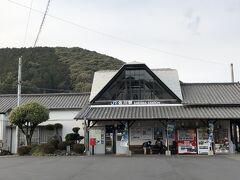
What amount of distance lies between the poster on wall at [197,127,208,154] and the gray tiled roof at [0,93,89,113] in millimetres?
11374

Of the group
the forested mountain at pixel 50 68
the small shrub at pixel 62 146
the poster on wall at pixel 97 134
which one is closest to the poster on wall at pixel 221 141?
the poster on wall at pixel 97 134

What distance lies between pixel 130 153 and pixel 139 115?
2865 mm

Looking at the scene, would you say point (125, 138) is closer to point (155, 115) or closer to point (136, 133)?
point (136, 133)

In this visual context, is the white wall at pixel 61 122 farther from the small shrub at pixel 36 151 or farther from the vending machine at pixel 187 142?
the vending machine at pixel 187 142

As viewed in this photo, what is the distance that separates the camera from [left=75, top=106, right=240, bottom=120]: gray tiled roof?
90.1 feet

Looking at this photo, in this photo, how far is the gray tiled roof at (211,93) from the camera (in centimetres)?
2988

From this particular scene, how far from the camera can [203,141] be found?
93.2ft

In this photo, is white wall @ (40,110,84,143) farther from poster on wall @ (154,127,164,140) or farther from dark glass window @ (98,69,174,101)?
poster on wall @ (154,127,164,140)

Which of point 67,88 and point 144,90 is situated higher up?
point 67,88

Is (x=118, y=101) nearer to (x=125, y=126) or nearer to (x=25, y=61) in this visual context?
(x=125, y=126)

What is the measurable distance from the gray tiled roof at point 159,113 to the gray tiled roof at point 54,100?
537 centimetres

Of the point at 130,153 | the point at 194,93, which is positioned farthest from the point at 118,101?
the point at 194,93

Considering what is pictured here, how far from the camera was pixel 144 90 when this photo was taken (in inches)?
1200

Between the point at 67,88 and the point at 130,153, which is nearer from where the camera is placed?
the point at 130,153
